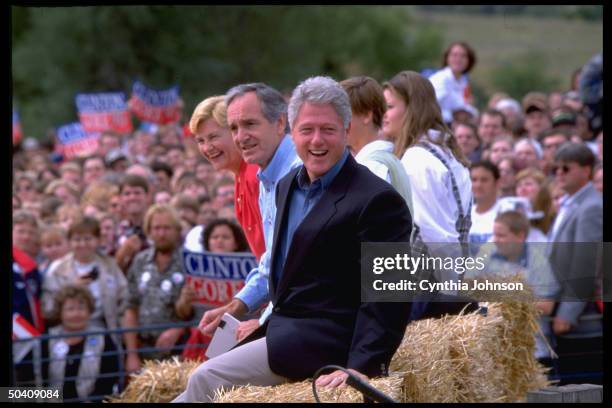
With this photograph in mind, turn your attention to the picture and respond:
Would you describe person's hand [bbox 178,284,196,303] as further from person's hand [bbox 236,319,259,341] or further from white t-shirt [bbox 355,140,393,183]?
person's hand [bbox 236,319,259,341]

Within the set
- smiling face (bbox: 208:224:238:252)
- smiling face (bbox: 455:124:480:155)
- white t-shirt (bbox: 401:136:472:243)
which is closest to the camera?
white t-shirt (bbox: 401:136:472:243)

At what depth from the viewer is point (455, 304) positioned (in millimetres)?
6945

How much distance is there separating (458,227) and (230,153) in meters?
1.34

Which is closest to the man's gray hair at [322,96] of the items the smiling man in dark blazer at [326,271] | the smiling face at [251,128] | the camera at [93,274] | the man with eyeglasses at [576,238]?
the smiling man in dark blazer at [326,271]

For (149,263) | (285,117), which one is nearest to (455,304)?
(285,117)

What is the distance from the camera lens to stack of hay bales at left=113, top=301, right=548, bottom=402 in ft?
18.3

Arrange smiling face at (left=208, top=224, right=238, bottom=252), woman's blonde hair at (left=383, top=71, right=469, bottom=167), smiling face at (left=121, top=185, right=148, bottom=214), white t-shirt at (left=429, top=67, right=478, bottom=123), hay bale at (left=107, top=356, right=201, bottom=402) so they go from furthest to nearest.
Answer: white t-shirt at (left=429, top=67, right=478, bottom=123), smiling face at (left=121, top=185, right=148, bottom=214), smiling face at (left=208, top=224, right=238, bottom=252), hay bale at (left=107, top=356, right=201, bottom=402), woman's blonde hair at (left=383, top=71, right=469, bottom=167)

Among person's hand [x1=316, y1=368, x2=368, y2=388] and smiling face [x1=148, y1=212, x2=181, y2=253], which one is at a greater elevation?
smiling face [x1=148, y1=212, x2=181, y2=253]

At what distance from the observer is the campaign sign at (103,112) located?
21672 millimetres

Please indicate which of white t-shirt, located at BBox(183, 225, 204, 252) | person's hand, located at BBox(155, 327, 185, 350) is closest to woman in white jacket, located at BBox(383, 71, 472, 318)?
white t-shirt, located at BBox(183, 225, 204, 252)

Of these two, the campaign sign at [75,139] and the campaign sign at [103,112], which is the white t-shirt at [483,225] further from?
the campaign sign at [103,112]

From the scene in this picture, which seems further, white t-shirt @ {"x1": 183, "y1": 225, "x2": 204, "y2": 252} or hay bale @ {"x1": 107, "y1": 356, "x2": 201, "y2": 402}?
white t-shirt @ {"x1": 183, "y1": 225, "x2": 204, "y2": 252}

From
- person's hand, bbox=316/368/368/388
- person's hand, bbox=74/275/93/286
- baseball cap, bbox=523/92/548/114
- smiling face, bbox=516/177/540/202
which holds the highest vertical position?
baseball cap, bbox=523/92/548/114

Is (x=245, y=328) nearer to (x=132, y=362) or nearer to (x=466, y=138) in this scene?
(x=132, y=362)
